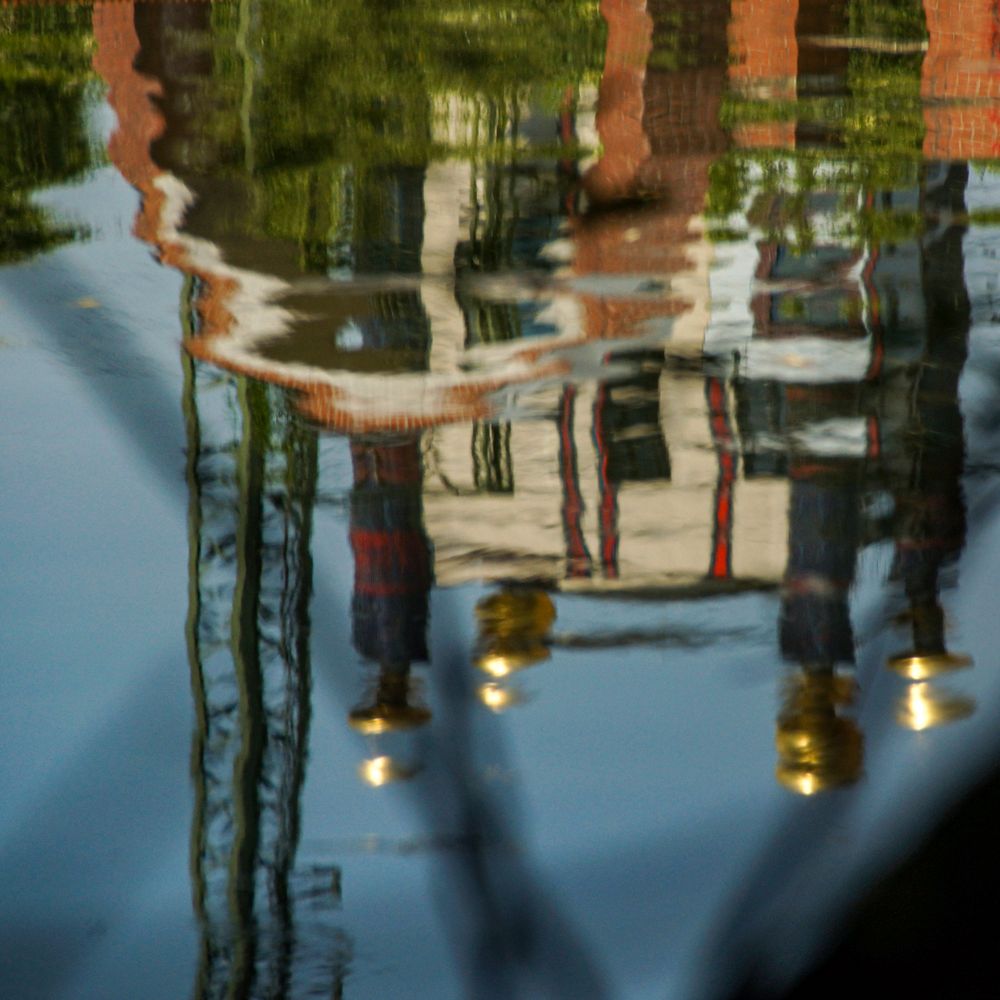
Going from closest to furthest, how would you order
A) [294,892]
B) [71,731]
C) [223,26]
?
[294,892]
[71,731]
[223,26]

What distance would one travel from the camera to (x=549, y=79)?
8.19m

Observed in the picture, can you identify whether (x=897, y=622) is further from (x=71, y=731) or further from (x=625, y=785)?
(x=71, y=731)

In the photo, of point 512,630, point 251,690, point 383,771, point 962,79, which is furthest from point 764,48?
point 383,771

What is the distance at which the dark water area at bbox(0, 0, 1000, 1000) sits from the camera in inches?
82.3

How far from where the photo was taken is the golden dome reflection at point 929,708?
8.14 ft

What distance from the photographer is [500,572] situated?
10.00ft

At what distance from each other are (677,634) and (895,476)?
0.84 m

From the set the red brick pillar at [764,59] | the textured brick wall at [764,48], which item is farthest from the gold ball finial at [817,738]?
the textured brick wall at [764,48]

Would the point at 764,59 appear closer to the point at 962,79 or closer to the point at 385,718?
the point at 962,79

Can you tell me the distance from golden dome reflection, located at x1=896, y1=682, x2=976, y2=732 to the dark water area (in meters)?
0.01

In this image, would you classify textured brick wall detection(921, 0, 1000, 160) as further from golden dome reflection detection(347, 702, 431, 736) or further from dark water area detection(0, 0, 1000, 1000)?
golden dome reflection detection(347, 702, 431, 736)

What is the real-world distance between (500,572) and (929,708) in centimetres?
93

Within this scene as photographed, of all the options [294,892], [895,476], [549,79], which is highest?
[549,79]

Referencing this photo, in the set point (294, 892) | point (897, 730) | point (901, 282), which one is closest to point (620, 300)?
point (901, 282)
